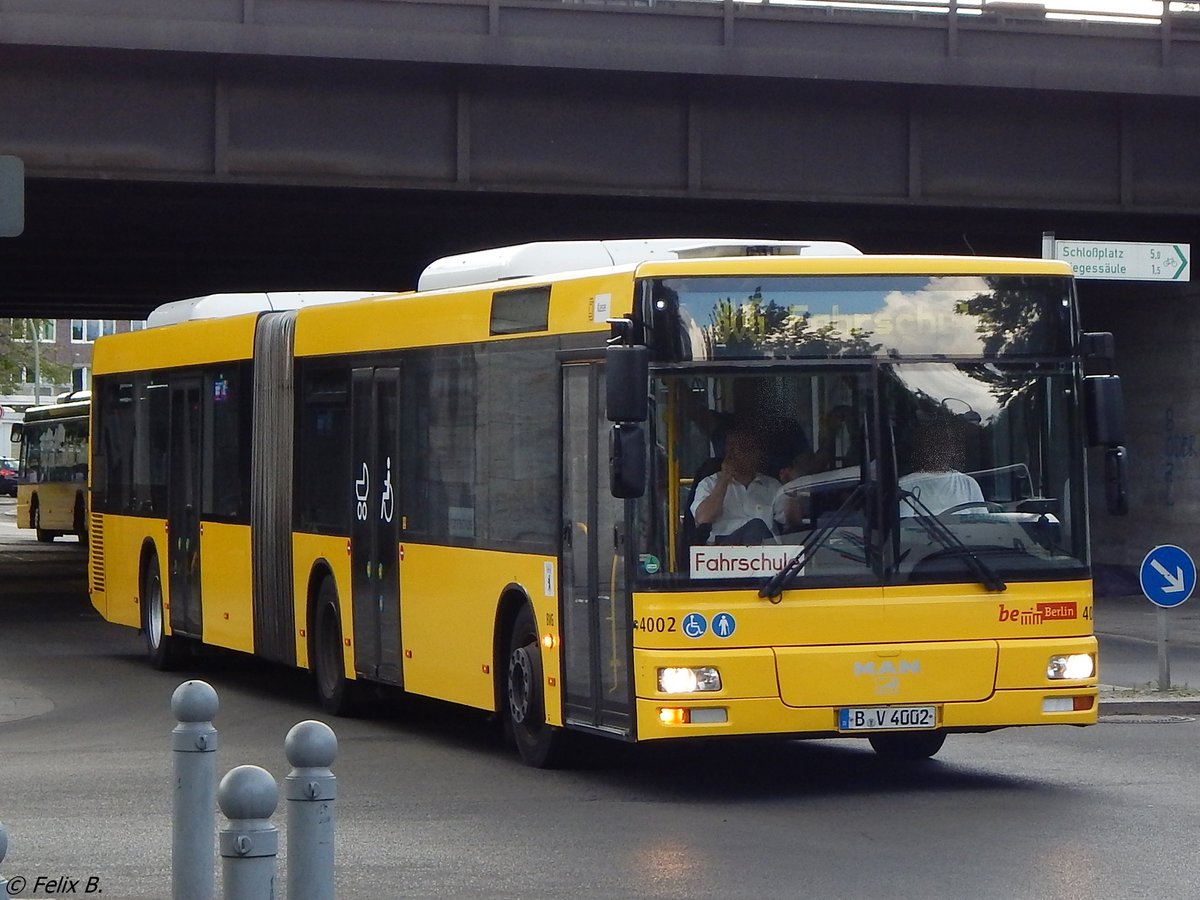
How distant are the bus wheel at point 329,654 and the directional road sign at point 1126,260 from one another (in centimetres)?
576

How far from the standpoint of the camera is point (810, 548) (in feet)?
34.7

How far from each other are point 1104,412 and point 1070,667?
126cm

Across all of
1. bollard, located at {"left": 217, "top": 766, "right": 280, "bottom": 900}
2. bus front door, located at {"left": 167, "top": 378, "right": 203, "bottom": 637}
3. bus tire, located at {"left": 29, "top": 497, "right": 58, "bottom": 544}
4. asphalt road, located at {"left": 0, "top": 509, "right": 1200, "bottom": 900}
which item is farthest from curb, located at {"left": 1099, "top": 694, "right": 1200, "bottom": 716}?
bus tire, located at {"left": 29, "top": 497, "right": 58, "bottom": 544}

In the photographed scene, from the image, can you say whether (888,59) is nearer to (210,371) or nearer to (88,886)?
(210,371)

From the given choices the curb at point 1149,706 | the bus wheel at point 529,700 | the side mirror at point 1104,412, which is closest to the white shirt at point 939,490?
the side mirror at point 1104,412

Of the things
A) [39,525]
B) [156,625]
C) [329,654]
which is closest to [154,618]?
[156,625]

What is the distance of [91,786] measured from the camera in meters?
11.3

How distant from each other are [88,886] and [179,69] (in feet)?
48.9

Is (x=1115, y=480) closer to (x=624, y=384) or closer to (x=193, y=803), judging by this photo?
(x=624, y=384)

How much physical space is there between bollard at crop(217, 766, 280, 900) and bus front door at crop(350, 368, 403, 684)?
787cm

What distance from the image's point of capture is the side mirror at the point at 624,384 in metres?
10.1

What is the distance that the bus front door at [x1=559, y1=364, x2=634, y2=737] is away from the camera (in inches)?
420

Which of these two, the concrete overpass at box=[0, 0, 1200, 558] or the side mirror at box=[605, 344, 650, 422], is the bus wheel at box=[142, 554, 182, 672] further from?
the side mirror at box=[605, 344, 650, 422]

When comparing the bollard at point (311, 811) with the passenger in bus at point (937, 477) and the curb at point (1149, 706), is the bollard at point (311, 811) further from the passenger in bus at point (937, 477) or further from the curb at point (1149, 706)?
the curb at point (1149, 706)
